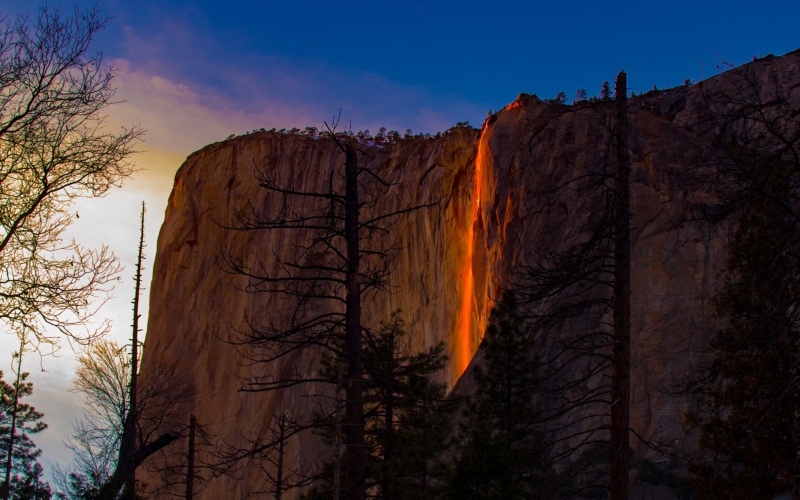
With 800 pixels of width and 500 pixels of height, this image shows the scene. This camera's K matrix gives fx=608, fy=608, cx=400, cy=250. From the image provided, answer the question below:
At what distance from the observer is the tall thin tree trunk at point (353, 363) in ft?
25.2

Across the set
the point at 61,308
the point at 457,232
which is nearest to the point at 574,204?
the point at 457,232

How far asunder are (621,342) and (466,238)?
85.4 ft

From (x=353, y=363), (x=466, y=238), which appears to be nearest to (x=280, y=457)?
(x=353, y=363)

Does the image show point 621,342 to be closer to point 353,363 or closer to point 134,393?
point 353,363

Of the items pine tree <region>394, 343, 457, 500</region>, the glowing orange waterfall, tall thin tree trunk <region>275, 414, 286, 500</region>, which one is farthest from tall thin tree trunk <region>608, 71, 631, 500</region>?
the glowing orange waterfall

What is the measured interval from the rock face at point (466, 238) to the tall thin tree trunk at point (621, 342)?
6.65 metres

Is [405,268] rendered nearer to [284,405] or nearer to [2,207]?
[284,405]

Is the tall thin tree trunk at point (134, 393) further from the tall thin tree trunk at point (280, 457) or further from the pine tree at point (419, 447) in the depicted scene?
the pine tree at point (419, 447)

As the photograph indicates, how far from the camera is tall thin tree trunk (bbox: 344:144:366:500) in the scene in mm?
7688

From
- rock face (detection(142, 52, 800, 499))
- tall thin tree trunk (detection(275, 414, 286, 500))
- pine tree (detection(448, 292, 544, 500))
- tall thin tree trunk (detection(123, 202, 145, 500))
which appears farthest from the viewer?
rock face (detection(142, 52, 800, 499))

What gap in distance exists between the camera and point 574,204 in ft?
88.2

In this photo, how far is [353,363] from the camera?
8.05m

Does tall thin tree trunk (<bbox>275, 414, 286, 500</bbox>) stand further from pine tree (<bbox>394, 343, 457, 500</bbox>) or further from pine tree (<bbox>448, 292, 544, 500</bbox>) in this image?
pine tree (<bbox>448, 292, 544, 500</bbox>)

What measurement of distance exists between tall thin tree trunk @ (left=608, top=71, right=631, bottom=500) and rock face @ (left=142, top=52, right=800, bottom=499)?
6.65 m
